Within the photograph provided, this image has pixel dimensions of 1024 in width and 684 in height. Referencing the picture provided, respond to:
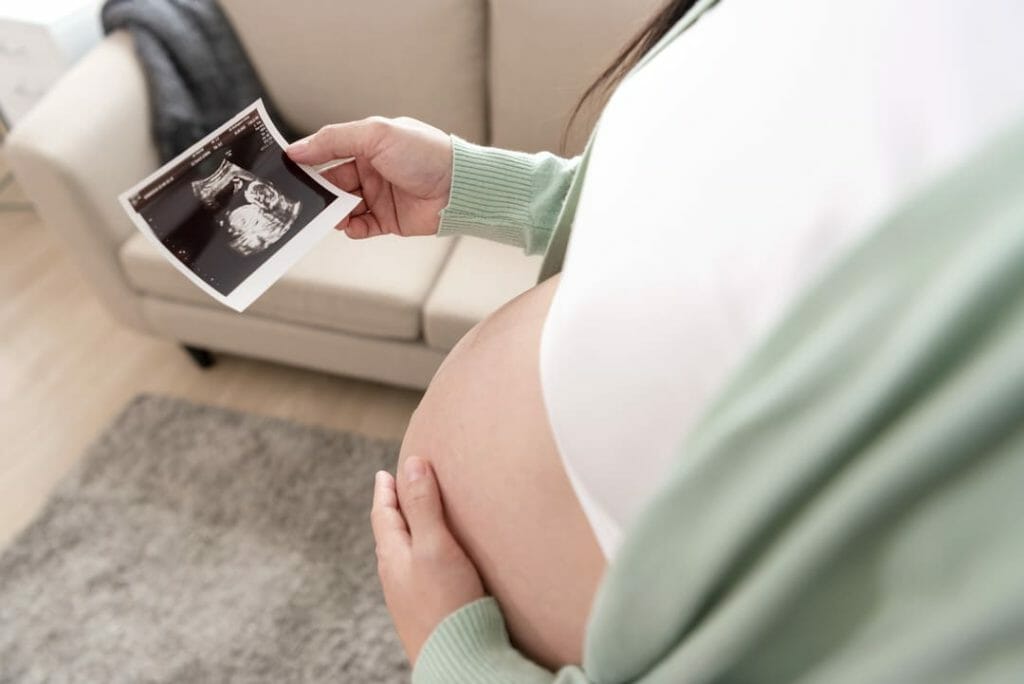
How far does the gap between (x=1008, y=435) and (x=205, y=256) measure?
0.87m

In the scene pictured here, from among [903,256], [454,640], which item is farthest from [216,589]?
[903,256]

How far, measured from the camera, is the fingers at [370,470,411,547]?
615 mm

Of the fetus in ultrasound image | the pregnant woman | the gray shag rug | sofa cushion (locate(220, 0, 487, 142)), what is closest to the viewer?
the pregnant woman

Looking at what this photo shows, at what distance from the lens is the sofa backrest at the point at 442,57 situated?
1.59 m

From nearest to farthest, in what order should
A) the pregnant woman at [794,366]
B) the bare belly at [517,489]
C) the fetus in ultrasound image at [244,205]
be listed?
the pregnant woman at [794,366] < the bare belly at [517,489] < the fetus in ultrasound image at [244,205]

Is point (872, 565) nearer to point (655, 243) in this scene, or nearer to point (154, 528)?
point (655, 243)

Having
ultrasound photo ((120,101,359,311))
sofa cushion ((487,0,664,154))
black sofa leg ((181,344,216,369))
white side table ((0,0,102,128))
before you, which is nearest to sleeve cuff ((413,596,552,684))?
ultrasound photo ((120,101,359,311))

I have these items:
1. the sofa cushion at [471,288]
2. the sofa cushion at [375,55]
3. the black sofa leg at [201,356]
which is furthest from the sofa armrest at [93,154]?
the sofa cushion at [471,288]

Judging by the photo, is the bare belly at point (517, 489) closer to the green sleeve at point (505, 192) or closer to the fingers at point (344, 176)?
the green sleeve at point (505, 192)

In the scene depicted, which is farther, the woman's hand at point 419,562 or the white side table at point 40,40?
the white side table at point 40,40

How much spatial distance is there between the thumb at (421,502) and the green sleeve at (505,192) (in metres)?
0.31

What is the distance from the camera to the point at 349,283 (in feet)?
5.14

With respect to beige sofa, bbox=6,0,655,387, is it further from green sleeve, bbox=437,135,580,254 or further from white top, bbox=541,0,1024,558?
white top, bbox=541,0,1024,558

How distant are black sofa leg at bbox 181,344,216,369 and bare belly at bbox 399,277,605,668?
1479 mm
